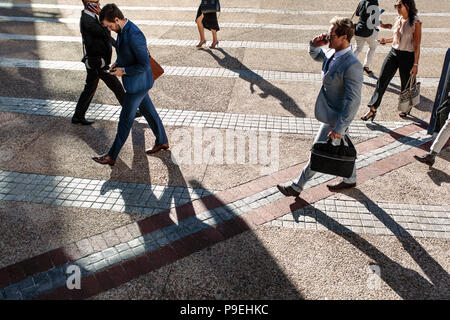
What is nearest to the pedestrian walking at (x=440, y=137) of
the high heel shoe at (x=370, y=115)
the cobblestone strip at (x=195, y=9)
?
the high heel shoe at (x=370, y=115)

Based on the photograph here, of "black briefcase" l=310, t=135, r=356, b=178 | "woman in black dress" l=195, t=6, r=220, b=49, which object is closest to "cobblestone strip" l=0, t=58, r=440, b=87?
"woman in black dress" l=195, t=6, r=220, b=49

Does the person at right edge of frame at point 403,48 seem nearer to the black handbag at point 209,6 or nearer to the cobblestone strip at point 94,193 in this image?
the cobblestone strip at point 94,193

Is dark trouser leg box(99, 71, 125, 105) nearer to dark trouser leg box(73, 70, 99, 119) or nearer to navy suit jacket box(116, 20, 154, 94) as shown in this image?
dark trouser leg box(73, 70, 99, 119)

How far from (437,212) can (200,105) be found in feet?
13.7

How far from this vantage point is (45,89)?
7.25m

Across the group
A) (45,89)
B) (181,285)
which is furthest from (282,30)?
(181,285)

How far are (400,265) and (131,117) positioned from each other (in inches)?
143

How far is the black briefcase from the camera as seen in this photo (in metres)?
3.78

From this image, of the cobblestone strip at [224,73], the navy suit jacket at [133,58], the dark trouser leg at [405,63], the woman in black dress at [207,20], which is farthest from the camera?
the woman in black dress at [207,20]

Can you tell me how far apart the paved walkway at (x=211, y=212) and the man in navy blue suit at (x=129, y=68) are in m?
0.54

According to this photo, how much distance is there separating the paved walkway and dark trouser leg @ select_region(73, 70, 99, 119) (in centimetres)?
31

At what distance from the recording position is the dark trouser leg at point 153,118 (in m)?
4.91

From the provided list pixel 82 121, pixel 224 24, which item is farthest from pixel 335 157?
pixel 224 24
